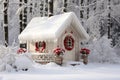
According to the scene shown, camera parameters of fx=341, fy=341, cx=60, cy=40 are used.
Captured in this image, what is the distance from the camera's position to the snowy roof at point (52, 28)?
79.4 ft

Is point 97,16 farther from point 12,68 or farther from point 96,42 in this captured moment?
point 12,68

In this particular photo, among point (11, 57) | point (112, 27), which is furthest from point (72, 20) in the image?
point (112, 27)

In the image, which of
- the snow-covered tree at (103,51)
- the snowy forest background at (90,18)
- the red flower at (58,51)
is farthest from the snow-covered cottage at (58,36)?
the snowy forest background at (90,18)

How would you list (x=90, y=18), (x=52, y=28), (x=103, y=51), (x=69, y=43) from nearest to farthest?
(x=52, y=28) → (x=69, y=43) → (x=103, y=51) → (x=90, y=18)

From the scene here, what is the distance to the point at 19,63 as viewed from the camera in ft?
62.9

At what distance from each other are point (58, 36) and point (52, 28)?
1.11m

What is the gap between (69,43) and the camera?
25922 mm

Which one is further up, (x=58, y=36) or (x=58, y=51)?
(x=58, y=36)

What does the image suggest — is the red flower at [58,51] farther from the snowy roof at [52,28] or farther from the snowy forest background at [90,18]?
the snowy forest background at [90,18]

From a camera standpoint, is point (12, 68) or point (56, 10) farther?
point (56, 10)

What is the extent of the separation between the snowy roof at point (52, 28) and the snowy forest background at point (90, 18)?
90.5 inches

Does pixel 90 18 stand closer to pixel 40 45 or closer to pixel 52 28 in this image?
pixel 40 45

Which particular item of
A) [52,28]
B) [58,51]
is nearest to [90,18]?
[52,28]

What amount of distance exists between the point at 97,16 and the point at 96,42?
32.7 ft
